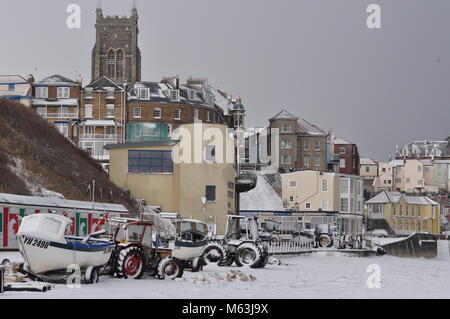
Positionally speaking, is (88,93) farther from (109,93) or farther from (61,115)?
(61,115)

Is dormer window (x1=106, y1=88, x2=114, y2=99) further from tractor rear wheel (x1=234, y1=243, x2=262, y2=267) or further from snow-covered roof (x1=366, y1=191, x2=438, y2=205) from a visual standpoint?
tractor rear wheel (x1=234, y1=243, x2=262, y2=267)

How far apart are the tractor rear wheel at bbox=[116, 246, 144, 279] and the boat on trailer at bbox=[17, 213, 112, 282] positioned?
74.5 inches

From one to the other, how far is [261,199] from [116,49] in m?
55.7

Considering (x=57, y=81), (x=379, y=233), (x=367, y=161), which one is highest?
(x=57, y=81)

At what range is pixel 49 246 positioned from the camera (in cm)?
2198

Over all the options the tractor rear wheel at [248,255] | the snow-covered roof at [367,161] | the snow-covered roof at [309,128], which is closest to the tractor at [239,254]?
the tractor rear wheel at [248,255]

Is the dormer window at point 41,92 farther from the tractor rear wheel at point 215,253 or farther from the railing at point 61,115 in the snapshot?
the tractor rear wheel at point 215,253

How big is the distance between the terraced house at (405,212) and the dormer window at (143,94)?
1408 inches

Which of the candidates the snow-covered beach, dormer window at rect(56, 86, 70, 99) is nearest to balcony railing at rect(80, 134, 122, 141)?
dormer window at rect(56, 86, 70, 99)

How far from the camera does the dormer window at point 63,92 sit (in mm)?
103625

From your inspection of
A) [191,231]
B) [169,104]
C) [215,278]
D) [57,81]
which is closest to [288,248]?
[191,231]

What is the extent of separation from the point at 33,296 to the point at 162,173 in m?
36.7
